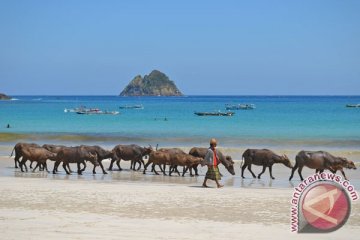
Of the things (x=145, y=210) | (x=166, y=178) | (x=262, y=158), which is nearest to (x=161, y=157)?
(x=166, y=178)

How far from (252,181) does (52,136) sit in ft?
100

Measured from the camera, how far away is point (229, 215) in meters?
14.2

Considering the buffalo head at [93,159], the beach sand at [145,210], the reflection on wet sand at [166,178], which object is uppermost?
the buffalo head at [93,159]

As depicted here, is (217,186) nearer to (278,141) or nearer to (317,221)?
(317,221)

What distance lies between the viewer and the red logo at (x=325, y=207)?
12781 mm

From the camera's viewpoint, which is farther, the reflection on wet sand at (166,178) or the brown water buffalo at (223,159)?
the brown water buffalo at (223,159)

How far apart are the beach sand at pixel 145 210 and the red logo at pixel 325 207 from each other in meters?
0.24

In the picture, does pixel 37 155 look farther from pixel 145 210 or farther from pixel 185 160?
pixel 145 210

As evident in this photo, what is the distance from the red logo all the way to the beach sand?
0.79 ft

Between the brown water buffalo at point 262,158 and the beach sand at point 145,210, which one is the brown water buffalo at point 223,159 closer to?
the brown water buffalo at point 262,158

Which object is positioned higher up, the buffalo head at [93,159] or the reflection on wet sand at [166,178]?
the buffalo head at [93,159]

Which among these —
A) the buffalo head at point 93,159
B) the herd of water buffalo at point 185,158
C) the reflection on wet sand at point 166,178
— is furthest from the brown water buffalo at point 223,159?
the buffalo head at point 93,159

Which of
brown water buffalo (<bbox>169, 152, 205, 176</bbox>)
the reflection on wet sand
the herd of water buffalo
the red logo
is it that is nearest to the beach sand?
the reflection on wet sand

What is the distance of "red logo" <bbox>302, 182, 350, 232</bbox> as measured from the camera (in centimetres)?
1278
